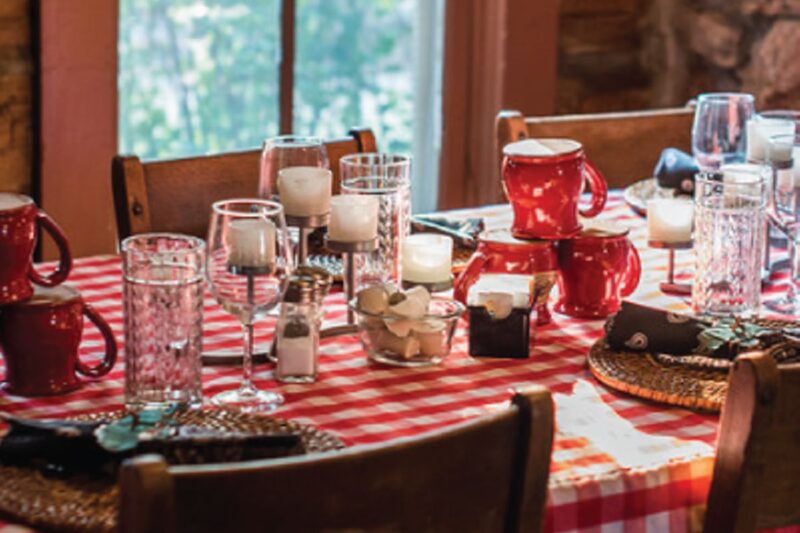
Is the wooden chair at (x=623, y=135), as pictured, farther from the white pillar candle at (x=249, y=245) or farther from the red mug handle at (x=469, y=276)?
the white pillar candle at (x=249, y=245)

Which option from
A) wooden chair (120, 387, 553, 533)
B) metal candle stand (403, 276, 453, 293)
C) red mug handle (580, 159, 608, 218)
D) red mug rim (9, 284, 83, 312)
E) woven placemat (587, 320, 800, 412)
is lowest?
woven placemat (587, 320, 800, 412)

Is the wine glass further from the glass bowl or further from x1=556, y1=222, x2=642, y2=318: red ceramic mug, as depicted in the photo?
x1=556, y1=222, x2=642, y2=318: red ceramic mug

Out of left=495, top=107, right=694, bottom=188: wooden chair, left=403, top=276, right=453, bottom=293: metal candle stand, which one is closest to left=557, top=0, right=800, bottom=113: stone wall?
left=495, top=107, right=694, bottom=188: wooden chair

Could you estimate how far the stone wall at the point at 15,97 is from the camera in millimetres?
2855

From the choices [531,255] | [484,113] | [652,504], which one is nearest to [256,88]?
[484,113]

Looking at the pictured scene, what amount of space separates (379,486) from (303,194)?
29.8 inches

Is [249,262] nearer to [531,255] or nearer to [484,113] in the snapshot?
[531,255]

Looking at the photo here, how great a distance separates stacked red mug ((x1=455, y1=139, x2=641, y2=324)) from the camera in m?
1.84

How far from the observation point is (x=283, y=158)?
6.08ft

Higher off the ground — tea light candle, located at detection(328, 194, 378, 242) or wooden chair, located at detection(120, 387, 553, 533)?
tea light candle, located at detection(328, 194, 378, 242)

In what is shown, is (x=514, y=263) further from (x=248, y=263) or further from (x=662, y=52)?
(x=662, y=52)

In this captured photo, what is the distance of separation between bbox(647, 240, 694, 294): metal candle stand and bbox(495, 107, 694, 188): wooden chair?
66 centimetres

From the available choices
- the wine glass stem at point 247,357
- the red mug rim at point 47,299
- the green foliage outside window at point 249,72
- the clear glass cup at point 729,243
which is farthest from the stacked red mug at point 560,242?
the green foliage outside window at point 249,72

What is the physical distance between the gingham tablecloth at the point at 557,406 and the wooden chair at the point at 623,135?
819 mm
